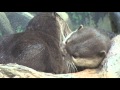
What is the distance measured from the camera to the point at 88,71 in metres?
3.18

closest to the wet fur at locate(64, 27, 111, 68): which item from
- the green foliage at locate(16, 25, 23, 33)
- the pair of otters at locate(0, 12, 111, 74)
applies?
the pair of otters at locate(0, 12, 111, 74)

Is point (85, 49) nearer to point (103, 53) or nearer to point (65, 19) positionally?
point (103, 53)

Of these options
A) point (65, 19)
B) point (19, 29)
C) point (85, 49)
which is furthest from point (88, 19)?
point (19, 29)

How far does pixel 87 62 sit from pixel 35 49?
1.73 ft

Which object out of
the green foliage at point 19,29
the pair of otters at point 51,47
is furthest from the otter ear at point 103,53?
the green foliage at point 19,29

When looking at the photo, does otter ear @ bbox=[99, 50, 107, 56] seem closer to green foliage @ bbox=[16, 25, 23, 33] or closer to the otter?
the otter

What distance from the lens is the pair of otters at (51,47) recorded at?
302cm

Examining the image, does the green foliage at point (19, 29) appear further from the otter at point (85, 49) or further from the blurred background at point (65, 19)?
the otter at point (85, 49)
